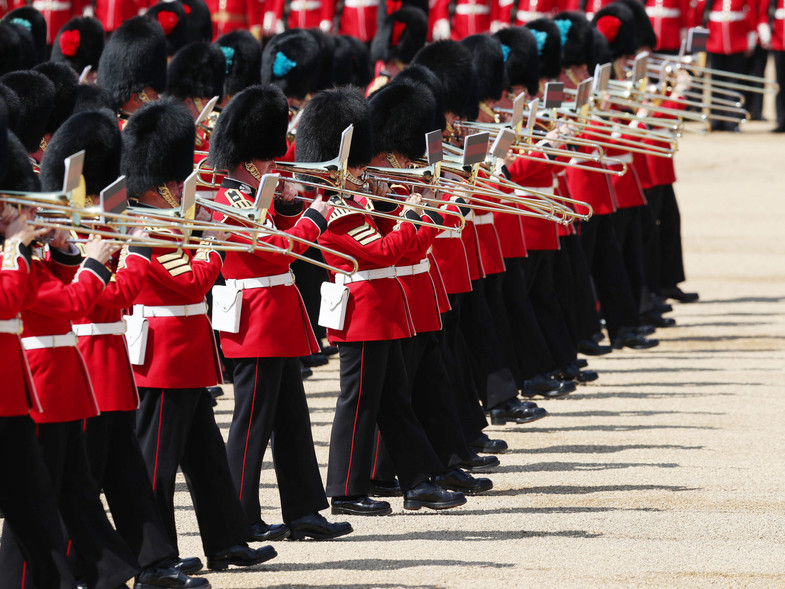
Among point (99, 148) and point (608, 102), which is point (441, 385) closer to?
point (99, 148)

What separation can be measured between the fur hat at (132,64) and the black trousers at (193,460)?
2.15 m

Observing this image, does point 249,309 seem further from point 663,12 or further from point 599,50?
point 663,12

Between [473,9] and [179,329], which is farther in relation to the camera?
[473,9]

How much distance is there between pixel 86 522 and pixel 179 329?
1.84 feet

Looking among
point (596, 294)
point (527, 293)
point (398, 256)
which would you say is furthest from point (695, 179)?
Answer: point (398, 256)

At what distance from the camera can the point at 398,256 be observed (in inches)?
184

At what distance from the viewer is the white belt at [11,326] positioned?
3.56 metres

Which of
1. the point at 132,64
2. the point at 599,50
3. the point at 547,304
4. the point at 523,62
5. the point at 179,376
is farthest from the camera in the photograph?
the point at 599,50

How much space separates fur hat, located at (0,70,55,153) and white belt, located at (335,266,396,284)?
935mm

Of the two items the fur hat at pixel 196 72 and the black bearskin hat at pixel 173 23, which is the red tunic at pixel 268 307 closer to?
the fur hat at pixel 196 72

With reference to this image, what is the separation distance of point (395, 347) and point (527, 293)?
5.82 ft

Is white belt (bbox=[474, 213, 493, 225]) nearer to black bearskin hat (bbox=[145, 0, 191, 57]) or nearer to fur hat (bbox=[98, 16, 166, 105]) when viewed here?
fur hat (bbox=[98, 16, 166, 105])

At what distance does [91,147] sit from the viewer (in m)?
3.97

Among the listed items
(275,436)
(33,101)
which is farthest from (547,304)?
(33,101)
